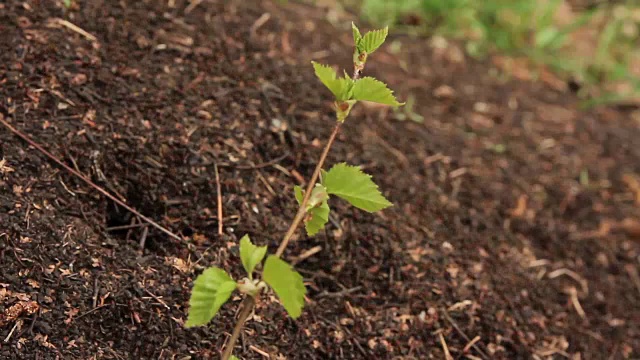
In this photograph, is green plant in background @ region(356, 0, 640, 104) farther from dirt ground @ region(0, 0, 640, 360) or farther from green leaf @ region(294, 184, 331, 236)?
green leaf @ region(294, 184, 331, 236)

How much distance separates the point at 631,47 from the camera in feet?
13.1

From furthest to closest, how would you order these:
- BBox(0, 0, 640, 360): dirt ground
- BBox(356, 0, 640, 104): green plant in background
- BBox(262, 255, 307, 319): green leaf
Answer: BBox(356, 0, 640, 104): green plant in background → BBox(0, 0, 640, 360): dirt ground → BBox(262, 255, 307, 319): green leaf

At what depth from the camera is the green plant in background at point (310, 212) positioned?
1176mm

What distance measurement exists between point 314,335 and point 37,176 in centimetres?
73

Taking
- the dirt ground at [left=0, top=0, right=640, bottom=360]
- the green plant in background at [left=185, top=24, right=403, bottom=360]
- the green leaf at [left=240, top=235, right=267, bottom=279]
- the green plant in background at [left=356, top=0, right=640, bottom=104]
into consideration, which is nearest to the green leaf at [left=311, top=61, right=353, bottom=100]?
the green plant in background at [left=185, top=24, right=403, bottom=360]

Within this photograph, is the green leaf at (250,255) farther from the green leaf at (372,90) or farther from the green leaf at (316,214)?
the green leaf at (372,90)

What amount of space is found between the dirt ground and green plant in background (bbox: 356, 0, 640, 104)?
2.46 feet

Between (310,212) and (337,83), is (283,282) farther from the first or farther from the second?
(337,83)

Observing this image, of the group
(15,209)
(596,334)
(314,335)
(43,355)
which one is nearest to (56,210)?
(15,209)

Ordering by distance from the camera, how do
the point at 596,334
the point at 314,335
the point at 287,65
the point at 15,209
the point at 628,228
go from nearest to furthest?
the point at 15,209, the point at 314,335, the point at 596,334, the point at 287,65, the point at 628,228

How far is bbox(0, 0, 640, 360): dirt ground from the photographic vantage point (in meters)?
1.52

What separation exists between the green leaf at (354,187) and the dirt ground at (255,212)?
45 centimetres

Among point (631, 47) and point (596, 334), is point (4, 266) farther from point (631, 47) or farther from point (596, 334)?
point (631, 47)

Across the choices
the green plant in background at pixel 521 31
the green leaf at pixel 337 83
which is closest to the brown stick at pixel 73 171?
the green leaf at pixel 337 83
